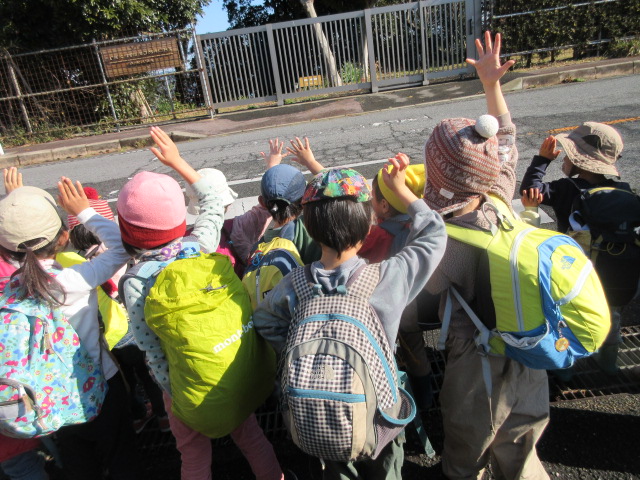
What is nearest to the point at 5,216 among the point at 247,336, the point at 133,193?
the point at 133,193

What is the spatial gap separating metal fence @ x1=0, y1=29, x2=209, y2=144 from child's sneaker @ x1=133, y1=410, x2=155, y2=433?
1139 cm

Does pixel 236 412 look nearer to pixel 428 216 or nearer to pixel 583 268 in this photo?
pixel 428 216

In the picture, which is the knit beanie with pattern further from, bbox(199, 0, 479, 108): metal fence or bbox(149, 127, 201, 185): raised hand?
bbox(199, 0, 479, 108): metal fence

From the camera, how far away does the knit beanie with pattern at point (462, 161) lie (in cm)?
162

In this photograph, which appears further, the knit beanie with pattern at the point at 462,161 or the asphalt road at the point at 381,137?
the asphalt road at the point at 381,137

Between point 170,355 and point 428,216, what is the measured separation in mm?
1021

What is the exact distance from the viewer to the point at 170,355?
63.1 inches

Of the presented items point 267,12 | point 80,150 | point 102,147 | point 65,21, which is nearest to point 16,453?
point 102,147

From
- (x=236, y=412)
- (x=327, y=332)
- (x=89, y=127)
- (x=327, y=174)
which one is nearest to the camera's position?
(x=327, y=332)

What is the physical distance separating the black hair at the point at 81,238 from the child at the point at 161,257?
2.92ft

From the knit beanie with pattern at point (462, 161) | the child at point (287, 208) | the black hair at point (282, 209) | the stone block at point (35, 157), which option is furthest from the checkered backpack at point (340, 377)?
the stone block at point (35, 157)

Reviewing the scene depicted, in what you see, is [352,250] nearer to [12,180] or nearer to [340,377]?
[340,377]

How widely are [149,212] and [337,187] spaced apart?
730 millimetres

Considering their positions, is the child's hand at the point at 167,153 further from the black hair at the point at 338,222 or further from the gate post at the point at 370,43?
the gate post at the point at 370,43
